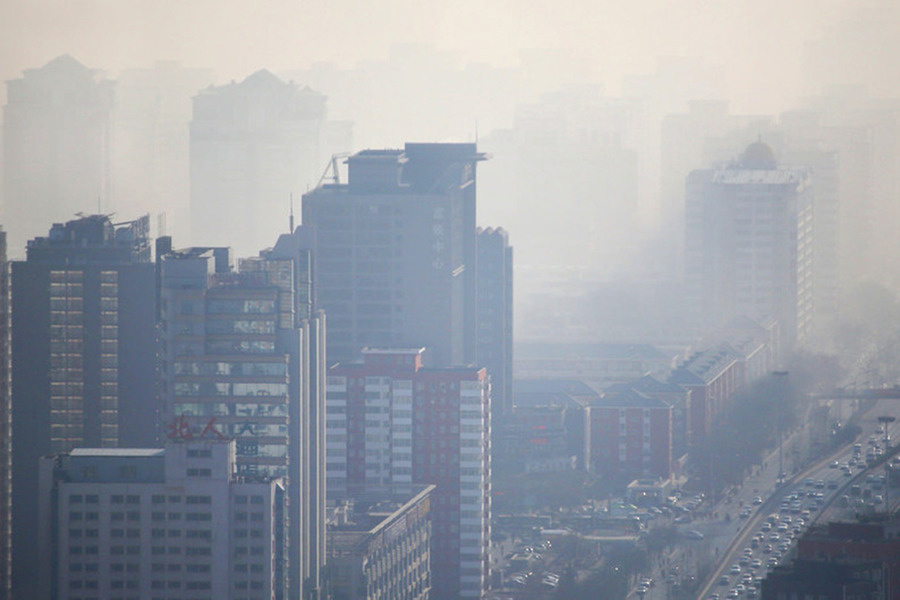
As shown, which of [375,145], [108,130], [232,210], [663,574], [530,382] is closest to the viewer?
[663,574]

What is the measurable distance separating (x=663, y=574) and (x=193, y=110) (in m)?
24.1

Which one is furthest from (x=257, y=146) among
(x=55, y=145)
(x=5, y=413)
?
(x=5, y=413)

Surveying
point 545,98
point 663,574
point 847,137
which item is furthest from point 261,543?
point 545,98

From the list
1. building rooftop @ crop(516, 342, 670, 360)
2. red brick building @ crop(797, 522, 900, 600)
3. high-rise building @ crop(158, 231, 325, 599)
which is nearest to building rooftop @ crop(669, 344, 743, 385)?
building rooftop @ crop(516, 342, 670, 360)

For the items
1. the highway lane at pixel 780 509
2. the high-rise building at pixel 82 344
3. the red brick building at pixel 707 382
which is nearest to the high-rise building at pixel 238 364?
the high-rise building at pixel 82 344

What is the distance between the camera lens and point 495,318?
3791 centimetres

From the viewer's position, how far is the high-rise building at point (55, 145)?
114 ft

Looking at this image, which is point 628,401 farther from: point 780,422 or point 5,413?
point 5,413

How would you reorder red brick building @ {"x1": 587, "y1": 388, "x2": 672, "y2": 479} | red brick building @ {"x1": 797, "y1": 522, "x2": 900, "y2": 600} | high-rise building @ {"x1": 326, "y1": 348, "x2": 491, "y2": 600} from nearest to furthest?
red brick building @ {"x1": 797, "y1": 522, "x2": 900, "y2": 600}, high-rise building @ {"x1": 326, "y1": 348, "x2": 491, "y2": 600}, red brick building @ {"x1": 587, "y1": 388, "x2": 672, "y2": 479}

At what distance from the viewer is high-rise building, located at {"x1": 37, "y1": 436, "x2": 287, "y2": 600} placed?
24.4 m

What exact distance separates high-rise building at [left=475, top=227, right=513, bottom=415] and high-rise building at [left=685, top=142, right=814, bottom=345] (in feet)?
38.9

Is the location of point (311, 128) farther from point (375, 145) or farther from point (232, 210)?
point (232, 210)

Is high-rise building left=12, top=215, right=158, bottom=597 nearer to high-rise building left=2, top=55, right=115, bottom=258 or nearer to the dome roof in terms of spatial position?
high-rise building left=2, top=55, right=115, bottom=258

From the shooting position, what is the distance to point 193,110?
5259 cm
